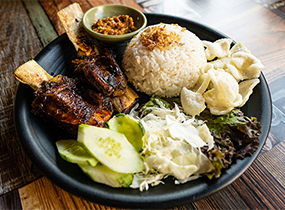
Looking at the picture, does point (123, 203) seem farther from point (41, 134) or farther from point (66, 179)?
point (41, 134)

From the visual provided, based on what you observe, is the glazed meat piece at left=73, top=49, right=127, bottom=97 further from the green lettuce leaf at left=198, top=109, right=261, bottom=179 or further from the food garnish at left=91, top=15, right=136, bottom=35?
the green lettuce leaf at left=198, top=109, right=261, bottom=179

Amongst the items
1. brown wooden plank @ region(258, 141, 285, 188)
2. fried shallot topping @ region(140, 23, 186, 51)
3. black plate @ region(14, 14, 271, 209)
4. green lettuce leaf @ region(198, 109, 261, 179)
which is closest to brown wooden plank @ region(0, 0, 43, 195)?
black plate @ region(14, 14, 271, 209)

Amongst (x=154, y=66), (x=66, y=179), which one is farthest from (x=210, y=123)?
(x=66, y=179)

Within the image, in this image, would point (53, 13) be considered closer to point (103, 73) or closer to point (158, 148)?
point (103, 73)

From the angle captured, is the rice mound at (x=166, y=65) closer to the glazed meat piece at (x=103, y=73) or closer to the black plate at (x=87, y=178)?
the glazed meat piece at (x=103, y=73)

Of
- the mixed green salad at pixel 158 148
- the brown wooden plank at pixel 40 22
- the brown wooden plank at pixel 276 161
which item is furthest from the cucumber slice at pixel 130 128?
the brown wooden plank at pixel 40 22

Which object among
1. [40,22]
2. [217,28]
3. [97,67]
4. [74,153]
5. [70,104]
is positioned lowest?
[217,28]

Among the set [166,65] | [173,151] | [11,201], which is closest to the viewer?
[11,201]

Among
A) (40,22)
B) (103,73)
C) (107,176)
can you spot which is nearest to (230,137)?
(107,176)
